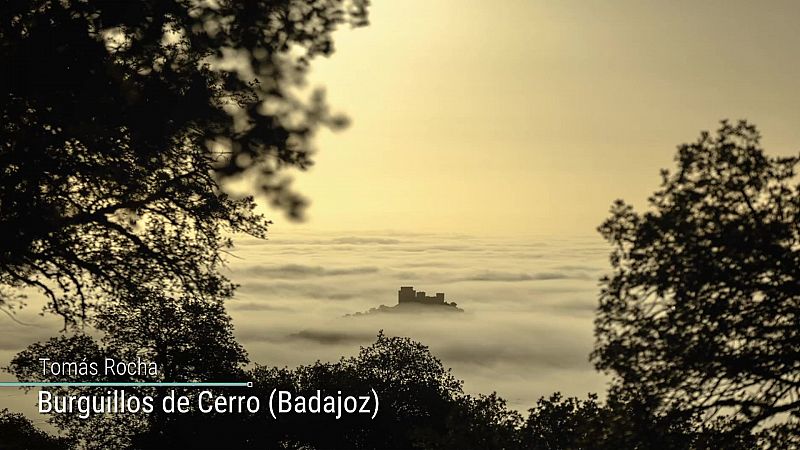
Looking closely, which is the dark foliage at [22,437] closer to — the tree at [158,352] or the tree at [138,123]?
the tree at [158,352]

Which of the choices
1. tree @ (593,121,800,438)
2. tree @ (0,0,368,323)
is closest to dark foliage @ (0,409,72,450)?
tree @ (0,0,368,323)

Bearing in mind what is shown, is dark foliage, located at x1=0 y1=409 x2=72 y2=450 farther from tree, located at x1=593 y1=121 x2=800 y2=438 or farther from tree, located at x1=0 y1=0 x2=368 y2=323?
tree, located at x1=593 y1=121 x2=800 y2=438

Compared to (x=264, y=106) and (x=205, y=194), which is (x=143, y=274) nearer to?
(x=205, y=194)

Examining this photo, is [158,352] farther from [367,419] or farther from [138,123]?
[138,123]

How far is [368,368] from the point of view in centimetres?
5222

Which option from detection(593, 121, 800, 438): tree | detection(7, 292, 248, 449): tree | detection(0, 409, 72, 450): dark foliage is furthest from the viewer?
detection(7, 292, 248, 449): tree

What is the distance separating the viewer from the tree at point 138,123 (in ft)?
61.4

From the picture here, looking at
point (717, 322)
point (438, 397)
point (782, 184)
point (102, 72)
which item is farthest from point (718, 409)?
point (438, 397)

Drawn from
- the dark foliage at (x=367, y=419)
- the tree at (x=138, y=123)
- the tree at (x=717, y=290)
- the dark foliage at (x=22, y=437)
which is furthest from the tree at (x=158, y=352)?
the tree at (x=717, y=290)

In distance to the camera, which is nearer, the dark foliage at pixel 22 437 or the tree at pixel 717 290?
the tree at pixel 717 290

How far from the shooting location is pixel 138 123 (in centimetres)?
1944

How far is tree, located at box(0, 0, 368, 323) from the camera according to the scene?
1870cm

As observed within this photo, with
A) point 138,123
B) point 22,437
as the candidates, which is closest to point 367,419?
point 22,437

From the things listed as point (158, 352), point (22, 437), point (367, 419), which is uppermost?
point (158, 352)
